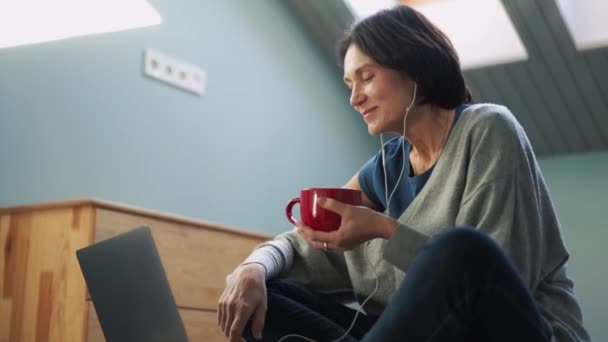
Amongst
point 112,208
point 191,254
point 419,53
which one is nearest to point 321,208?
point 419,53

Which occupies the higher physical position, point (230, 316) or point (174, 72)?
point (174, 72)

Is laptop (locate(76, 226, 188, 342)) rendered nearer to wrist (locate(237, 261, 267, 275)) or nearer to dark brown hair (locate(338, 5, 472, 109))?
wrist (locate(237, 261, 267, 275))

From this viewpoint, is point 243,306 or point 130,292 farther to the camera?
point 130,292

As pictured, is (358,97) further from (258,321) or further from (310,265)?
(258,321)

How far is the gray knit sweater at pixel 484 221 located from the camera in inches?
45.7

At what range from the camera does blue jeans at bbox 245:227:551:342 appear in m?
0.95

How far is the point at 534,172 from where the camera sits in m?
1.27

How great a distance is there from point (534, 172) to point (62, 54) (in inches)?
62.6

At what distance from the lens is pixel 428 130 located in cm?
145

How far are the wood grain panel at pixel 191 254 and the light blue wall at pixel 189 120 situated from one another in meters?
0.41

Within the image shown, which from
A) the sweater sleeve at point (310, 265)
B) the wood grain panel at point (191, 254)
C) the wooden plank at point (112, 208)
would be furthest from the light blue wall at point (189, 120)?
the sweater sleeve at point (310, 265)

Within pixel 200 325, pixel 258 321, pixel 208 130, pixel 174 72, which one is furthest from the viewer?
pixel 208 130

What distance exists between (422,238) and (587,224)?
213 centimetres

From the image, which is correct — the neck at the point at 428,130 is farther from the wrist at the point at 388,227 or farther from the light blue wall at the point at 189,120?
the light blue wall at the point at 189,120
